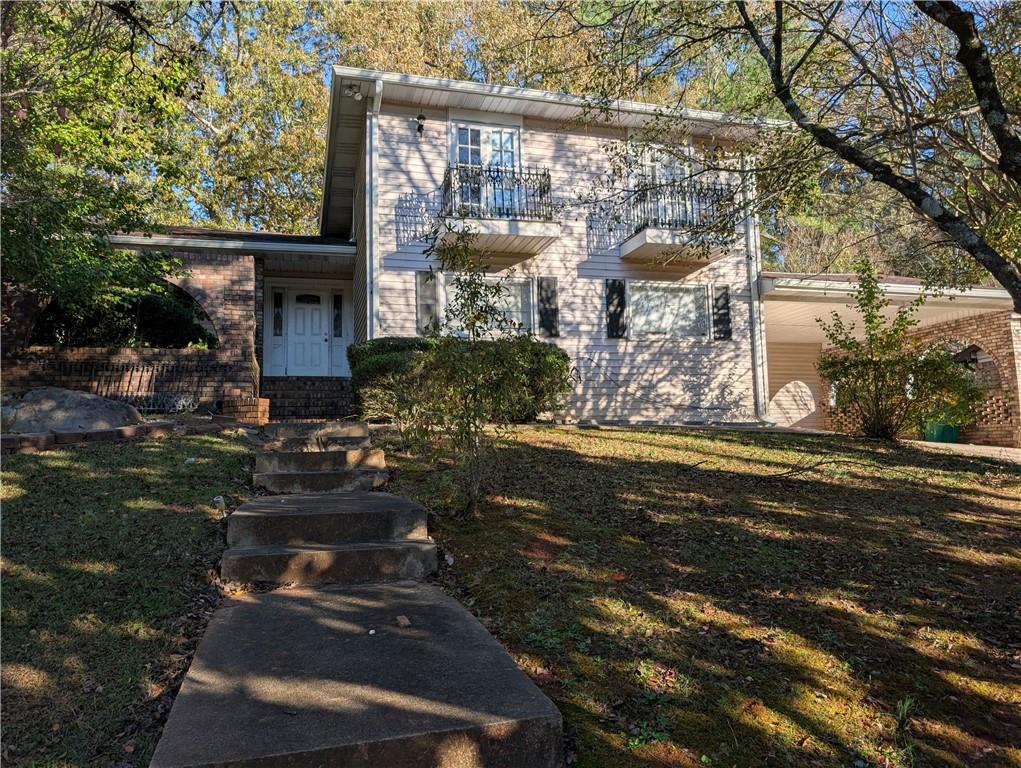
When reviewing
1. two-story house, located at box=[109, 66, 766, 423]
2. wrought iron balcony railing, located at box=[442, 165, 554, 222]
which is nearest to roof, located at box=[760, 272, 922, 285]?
two-story house, located at box=[109, 66, 766, 423]

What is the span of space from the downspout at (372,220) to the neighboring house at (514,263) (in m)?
0.03

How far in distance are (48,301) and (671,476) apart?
10905mm

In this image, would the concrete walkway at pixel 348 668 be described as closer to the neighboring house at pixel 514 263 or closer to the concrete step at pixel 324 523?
the concrete step at pixel 324 523

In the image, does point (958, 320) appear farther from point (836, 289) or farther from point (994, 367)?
point (836, 289)

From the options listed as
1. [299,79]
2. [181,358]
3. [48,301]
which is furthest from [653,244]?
[299,79]

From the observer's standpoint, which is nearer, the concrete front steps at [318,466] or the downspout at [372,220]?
the concrete front steps at [318,466]

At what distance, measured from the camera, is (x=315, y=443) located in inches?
251

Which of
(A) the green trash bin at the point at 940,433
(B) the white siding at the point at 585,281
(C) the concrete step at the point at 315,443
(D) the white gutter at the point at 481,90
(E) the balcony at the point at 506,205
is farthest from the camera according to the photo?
(A) the green trash bin at the point at 940,433

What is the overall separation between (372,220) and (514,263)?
8.97ft

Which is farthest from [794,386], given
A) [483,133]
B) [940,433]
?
[483,133]

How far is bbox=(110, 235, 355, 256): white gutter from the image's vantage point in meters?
11.6

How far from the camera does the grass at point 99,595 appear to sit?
2.13 metres

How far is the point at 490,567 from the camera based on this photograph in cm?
354

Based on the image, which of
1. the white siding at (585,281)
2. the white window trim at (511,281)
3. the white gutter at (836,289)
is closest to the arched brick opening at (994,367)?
the white gutter at (836,289)
